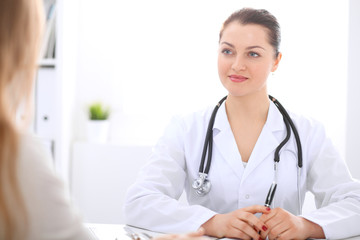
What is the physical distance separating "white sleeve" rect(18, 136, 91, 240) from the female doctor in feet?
2.33

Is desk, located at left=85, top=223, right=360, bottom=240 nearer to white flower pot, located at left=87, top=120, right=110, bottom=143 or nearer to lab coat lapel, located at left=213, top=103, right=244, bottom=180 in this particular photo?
lab coat lapel, located at left=213, top=103, right=244, bottom=180

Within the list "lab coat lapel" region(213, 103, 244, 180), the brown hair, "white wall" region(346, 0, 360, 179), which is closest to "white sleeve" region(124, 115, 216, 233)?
"lab coat lapel" region(213, 103, 244, 180)

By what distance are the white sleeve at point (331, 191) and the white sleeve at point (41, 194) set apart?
873 mm

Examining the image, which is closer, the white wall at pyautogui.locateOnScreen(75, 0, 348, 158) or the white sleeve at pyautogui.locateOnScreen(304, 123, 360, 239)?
the white sleeve at pyautogui.locateOnScreen(304, 123, 360, 239)

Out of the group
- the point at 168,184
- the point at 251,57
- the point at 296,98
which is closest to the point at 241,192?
the point at 168,184

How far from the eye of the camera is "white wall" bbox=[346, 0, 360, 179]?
2.67 metres

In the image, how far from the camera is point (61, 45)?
8.30 ft

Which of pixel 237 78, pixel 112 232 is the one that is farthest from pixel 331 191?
pixel 112 232

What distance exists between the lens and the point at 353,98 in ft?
8.84

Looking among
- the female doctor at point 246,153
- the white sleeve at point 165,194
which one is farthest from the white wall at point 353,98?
the white sleeve at point 165,194

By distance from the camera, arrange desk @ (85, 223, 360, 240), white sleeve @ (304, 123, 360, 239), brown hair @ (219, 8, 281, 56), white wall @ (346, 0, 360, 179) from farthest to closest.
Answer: white wall @ (346, 0, 360, 179)
brown hair @ (219, 8, 281, 56)
white sleeve @ (304, 123, 360, 239)
desk @ (85, 223, 360, 240)

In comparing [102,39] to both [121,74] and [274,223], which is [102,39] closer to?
[121,74]

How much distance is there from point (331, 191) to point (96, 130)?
62.8 inches

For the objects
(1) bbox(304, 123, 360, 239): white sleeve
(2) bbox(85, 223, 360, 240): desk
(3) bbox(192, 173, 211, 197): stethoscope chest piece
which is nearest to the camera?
(2) bbox(85, 223, 360, 240): desk
